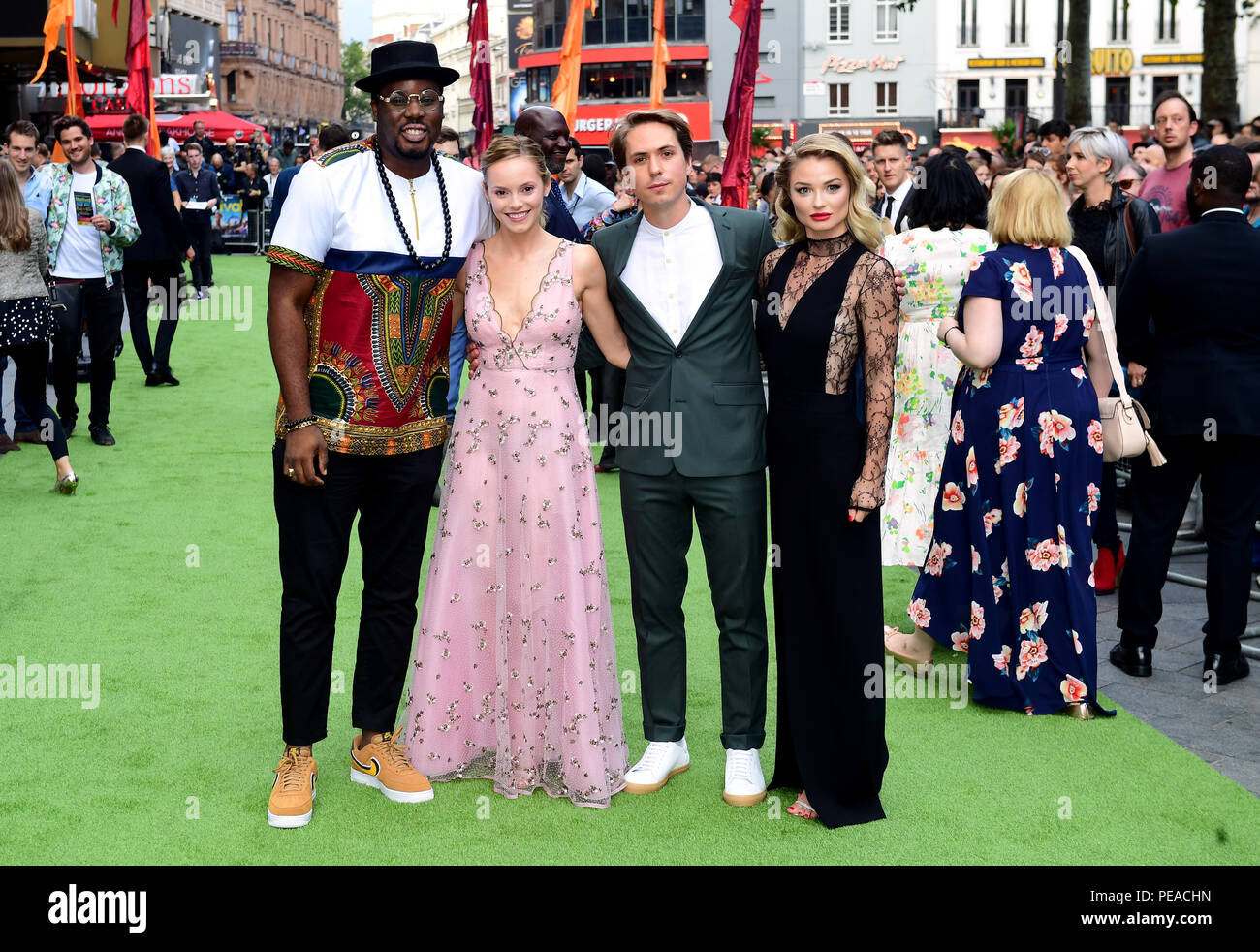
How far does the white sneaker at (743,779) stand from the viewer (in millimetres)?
4223

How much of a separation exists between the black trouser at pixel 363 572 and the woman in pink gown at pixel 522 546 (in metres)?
0.09

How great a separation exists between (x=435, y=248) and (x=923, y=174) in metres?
2.60

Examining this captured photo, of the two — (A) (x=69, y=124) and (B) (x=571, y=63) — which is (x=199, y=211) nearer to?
(B) (x=571, y=63)

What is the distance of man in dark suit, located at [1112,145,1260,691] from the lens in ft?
17.1

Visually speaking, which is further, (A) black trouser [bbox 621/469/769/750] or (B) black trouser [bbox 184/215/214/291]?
(B) black trouser [bbox 184/215/214/291]

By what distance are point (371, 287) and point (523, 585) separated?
100 cm

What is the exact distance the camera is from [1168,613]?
A: 252 inches

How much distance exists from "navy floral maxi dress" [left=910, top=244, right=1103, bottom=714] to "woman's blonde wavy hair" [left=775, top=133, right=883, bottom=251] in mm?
1107

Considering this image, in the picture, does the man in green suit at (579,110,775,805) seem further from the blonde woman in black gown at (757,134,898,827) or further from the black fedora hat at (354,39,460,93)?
the black fedora hat at (354,39,460,93)

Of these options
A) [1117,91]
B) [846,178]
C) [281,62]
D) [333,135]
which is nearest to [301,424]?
[846,178]

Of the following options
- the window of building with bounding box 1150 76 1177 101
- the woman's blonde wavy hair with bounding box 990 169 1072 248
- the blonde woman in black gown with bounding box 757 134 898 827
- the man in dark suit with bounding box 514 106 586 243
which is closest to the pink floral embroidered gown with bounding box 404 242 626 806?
the blonde woman in black gown with bounding box 757 134 898 827
